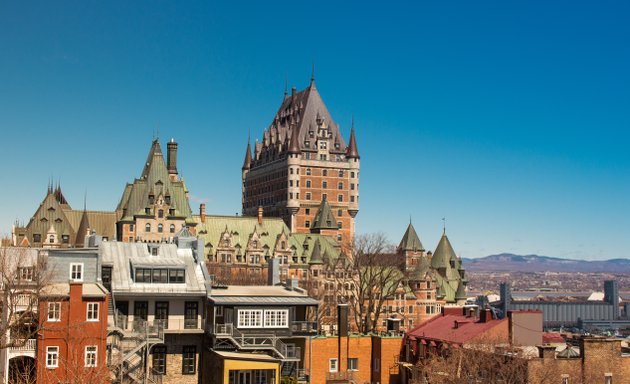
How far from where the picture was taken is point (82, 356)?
56.5 meters

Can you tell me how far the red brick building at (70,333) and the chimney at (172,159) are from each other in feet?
361

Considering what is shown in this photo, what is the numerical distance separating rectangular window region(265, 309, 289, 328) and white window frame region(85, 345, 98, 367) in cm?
1283

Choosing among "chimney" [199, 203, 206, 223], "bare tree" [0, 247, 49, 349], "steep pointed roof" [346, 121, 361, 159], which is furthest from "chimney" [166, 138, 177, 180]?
"bare tree" [0, 247, 49, 349]

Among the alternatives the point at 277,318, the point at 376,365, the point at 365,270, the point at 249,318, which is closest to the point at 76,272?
the point at 249,318

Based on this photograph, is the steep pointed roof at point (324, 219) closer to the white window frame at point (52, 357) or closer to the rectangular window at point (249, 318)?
the rectangular window at point (249, 318)

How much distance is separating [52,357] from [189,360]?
10.7 metres

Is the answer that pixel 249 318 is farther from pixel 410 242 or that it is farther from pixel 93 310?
pixel 410 242

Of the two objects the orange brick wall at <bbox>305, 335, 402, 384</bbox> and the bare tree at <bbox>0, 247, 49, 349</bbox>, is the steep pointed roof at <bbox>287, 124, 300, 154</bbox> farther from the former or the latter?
the bare tree at <bbox>0, 247, 49, 349</bbox>

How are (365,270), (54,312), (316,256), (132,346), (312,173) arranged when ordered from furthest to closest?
(312,173), (316,256), (365,270), (132,346), (54,312)

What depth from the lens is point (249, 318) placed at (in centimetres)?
6431

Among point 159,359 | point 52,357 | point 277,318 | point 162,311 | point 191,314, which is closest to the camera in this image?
point 52,357

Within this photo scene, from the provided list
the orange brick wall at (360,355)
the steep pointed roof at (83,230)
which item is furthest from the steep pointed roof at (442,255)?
the orange brick wall at (360,355)

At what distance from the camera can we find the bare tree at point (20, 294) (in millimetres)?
54938

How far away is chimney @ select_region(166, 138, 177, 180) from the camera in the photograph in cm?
16712
